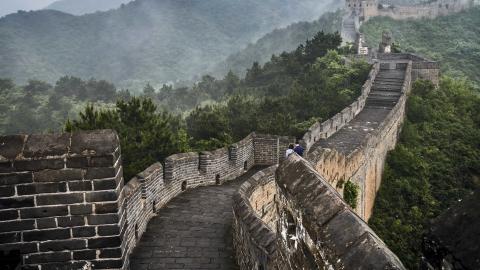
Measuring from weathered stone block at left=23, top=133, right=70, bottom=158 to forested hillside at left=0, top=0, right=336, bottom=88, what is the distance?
85.8 metres

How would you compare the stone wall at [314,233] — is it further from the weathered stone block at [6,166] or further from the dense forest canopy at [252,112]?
the dense forest canopy at [252,112]

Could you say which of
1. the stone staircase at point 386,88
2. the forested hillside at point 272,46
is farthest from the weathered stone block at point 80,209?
the forested hillside at point 272,46

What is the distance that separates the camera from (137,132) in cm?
1398

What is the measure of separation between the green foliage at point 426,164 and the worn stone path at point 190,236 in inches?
247

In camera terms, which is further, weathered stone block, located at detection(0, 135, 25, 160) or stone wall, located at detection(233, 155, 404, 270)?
weathered stone block, located at detection(0, 135, 25, 160)

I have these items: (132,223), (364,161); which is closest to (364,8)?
(364,161)

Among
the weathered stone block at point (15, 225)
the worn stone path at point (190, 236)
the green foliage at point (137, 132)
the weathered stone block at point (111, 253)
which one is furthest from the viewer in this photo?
the green foliage at point (137, 132)

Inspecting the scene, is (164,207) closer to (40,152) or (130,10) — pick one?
(40,152)

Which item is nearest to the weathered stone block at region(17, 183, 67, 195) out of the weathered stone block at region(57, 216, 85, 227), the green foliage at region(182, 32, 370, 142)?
the weathered stone block at region(57, 216, 85, 227)

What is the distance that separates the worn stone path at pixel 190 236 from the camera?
6.93 meters

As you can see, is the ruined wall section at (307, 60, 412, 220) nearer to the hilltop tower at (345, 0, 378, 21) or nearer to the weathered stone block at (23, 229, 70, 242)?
the weathered stone block at (23, 229, 70, 242)

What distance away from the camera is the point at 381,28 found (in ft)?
168

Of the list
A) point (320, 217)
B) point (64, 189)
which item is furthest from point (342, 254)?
point (64, 189)

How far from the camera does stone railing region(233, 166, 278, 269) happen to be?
172 inches
